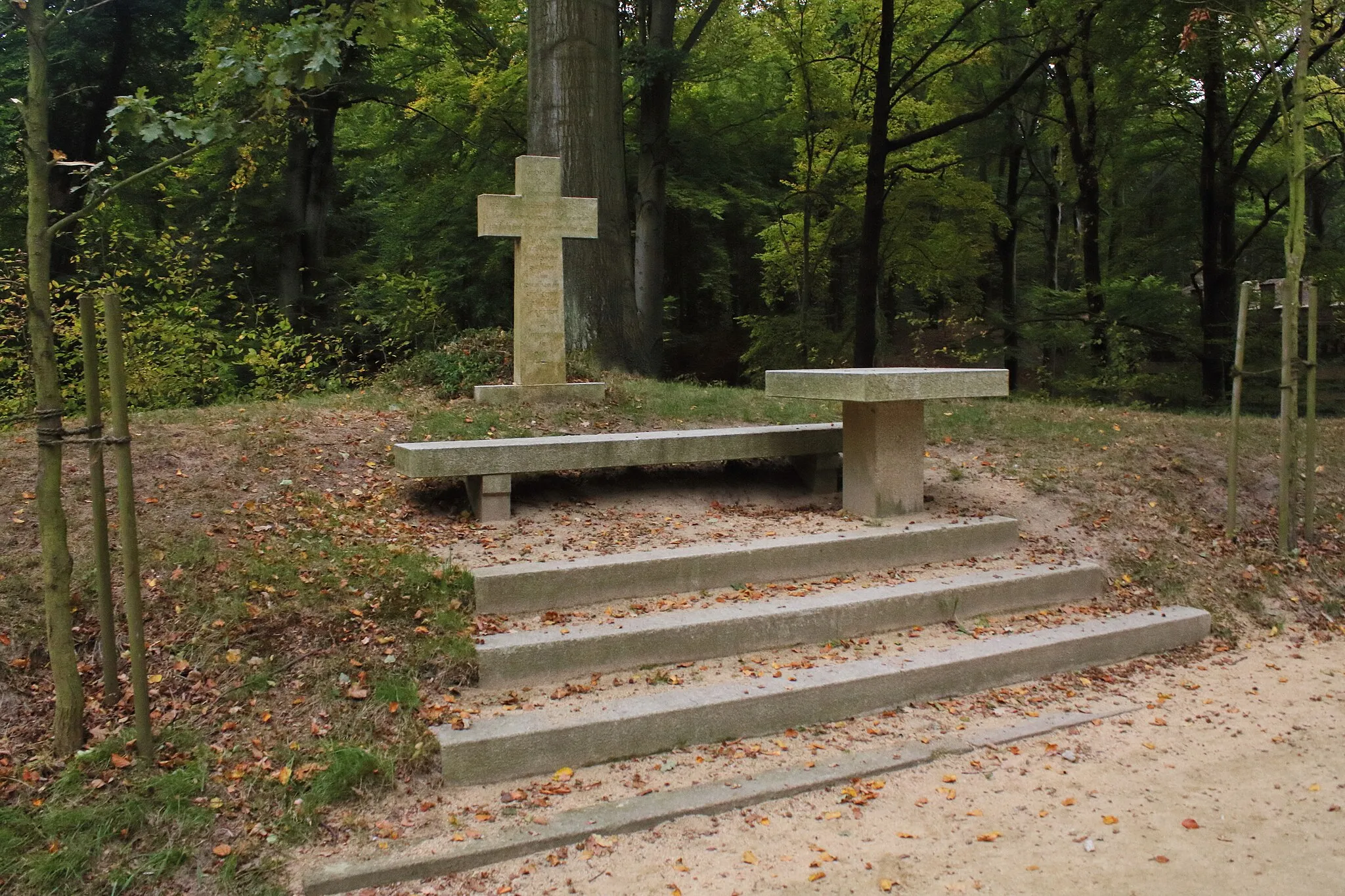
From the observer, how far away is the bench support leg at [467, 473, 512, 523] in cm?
612

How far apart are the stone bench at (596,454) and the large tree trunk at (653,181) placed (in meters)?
8.53

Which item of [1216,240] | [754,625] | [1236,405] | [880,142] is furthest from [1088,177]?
[754,625]

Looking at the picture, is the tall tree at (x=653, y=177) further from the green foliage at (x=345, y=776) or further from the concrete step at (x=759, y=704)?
the green foliage at (x=345, y=776)

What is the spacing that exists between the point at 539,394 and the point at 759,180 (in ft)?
48.9

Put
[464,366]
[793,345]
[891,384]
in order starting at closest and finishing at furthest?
[891,384] < [464,366] < [793,345]

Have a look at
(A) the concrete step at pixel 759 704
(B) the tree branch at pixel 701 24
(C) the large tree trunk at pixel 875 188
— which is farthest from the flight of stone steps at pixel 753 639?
(B) the tree branch at pixel 701 24

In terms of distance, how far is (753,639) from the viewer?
5086mm

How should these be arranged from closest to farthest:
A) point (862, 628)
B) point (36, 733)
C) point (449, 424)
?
1. point (36, 733)
2. point (862, 628)
3. point (449, 424)

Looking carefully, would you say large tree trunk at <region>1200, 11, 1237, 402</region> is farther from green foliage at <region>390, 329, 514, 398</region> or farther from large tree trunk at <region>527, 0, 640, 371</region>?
green foliage at <region>390, 329, 514, 398</region>

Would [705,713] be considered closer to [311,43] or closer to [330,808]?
[330,808]

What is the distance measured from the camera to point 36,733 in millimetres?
3865

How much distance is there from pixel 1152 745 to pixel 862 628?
1.47m

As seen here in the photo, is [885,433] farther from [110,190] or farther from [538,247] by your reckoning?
[110,190]

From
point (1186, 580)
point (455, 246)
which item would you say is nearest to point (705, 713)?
point (1186, 580)
